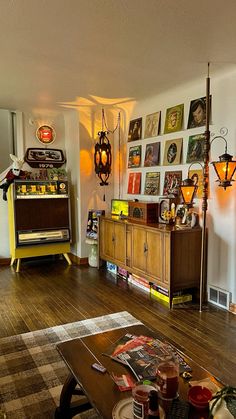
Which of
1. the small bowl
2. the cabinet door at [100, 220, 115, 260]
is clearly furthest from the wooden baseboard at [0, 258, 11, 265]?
the small bowl

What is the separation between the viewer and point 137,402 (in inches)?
47.9

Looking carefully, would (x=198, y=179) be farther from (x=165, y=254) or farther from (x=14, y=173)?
(x=14, y=173)

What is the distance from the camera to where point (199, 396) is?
4.26ft

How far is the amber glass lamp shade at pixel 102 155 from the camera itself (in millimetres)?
5078

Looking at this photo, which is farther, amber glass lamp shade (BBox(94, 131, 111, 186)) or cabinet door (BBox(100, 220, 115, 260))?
amber glass lamp shade (BBox(94, 131, 111, 186))

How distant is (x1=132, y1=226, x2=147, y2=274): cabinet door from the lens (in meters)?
3.91

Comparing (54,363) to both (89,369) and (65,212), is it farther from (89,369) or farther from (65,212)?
(65,212)

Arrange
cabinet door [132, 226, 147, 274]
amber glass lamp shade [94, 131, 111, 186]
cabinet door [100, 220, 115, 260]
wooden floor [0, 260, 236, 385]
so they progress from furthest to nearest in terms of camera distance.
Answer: amber glass lamp shade [94, 131, 111, 186] → cabinet door [100, 220, 115, 260] → cabinet door [132, 226, 147, 274] → wooden floor [0, 260, 236, 385]

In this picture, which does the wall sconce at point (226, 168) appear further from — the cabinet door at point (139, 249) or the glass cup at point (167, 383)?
the glass cup at point (167, 383)

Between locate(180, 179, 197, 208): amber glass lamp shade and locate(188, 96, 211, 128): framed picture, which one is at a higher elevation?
locate(188, 96, 211, 128): framed picture

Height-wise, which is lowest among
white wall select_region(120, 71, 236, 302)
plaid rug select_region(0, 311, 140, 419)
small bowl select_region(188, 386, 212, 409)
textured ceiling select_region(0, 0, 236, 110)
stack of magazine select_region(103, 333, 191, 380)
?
plaid rug select_region(0, 311, 140, 419)

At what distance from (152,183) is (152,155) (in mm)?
401

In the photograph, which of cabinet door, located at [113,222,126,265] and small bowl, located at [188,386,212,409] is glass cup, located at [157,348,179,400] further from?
cabinet door, located at [113,222,126,265]

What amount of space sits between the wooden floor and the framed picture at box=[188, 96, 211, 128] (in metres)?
2.11
